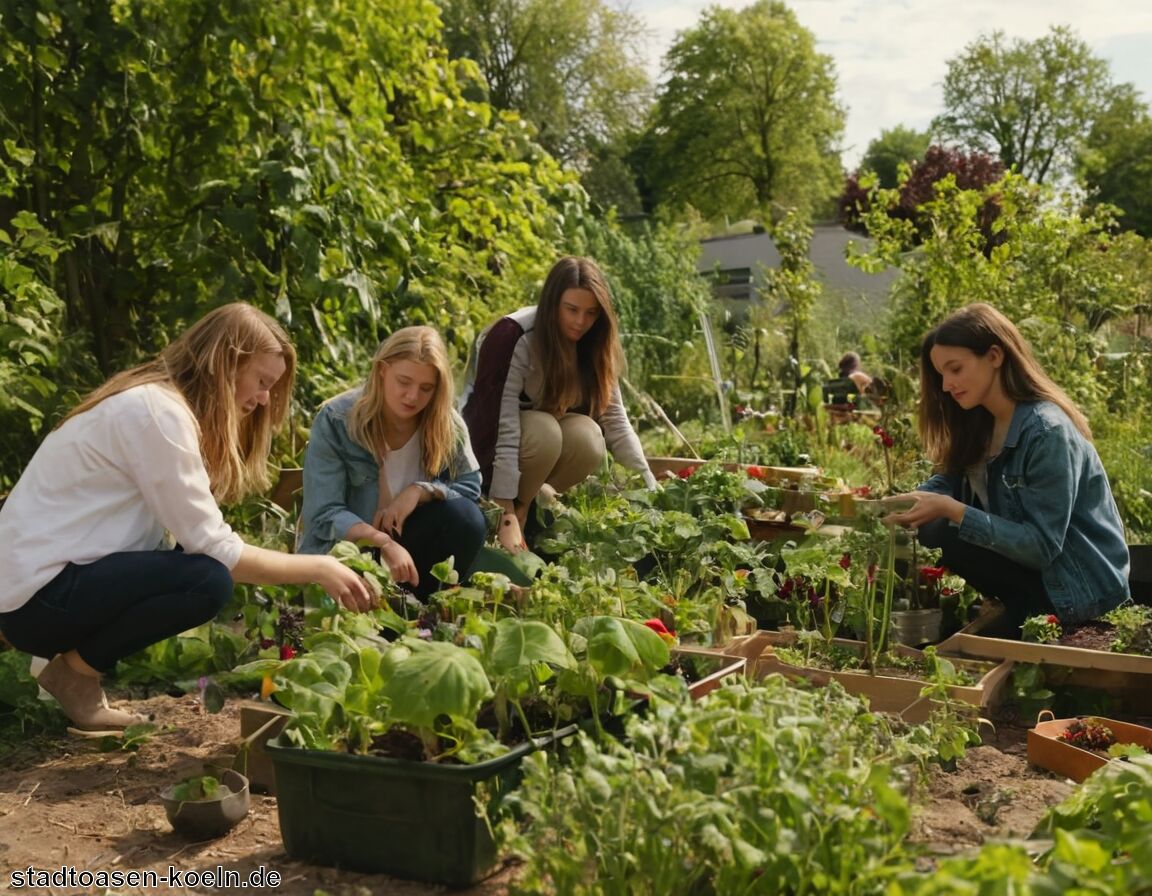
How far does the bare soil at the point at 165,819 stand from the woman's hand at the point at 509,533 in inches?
43.7

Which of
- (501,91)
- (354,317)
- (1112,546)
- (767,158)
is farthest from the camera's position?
(767,158)

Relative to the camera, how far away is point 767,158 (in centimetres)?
3181

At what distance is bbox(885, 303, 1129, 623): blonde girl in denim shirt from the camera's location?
11.1ft

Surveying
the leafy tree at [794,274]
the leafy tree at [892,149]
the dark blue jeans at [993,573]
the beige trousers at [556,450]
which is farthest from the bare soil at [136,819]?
the leafy tree at [892,149]

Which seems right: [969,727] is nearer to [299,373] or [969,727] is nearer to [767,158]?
[299,373]

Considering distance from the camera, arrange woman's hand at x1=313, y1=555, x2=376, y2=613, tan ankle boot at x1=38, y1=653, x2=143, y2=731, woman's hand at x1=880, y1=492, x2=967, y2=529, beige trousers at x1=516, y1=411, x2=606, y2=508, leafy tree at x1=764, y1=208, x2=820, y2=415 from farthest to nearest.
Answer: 1. leafy tree at x1=764, y1=208, x2=820, y2=415
2. beige trousers at x1=516, y1=411, x2=606, y2=508
3. woman's hand at x1=880, y1=492, x2=967, y2=529
4. tan ankle boot at x1=38, y1=653, x2=143, y2=731
5. woman's hand at x1=313, y1=555, x2=376, y2=613

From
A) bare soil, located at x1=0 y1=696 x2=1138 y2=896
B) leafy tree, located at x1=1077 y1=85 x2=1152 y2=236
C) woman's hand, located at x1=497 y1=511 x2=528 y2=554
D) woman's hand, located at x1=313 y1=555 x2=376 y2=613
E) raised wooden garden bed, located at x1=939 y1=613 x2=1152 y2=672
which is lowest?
bare soil, located at x1=0 y1=696 x2=1138 y2=896

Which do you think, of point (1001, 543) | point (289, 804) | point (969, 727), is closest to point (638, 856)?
point (289, 804)

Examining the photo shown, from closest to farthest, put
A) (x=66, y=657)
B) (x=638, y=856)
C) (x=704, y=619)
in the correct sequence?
(x=638, y=856), (x=66, y=657), (x=704, y=619)

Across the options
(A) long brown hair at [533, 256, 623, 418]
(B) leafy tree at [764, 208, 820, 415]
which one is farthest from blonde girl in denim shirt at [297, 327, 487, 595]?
(B) leafy tree at [764, 208, 820, 415]

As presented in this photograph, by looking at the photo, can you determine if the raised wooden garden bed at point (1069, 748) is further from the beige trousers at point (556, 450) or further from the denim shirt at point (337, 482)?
the beige trousers at point (556, 450)

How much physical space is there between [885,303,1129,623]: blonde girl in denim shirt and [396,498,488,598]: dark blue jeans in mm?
1228

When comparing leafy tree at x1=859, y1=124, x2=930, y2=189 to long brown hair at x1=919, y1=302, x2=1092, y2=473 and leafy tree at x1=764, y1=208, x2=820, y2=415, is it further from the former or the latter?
long brown hair at x1=919, y1=302, x2=1092, y2=473

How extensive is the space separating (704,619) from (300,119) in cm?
283
